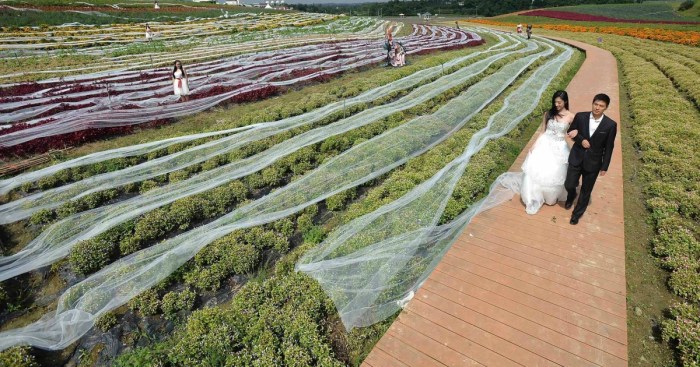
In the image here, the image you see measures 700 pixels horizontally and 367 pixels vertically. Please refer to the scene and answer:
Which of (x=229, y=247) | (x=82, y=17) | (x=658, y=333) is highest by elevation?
(x=82, y=17)

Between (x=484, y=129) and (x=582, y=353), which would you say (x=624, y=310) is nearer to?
(x=582, y=353)

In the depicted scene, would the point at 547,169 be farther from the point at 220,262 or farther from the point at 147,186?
the point at 147,186

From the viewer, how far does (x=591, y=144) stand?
6.59m

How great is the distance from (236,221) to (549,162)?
6953 mm

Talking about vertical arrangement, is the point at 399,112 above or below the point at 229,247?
above

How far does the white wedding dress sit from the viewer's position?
7297mm

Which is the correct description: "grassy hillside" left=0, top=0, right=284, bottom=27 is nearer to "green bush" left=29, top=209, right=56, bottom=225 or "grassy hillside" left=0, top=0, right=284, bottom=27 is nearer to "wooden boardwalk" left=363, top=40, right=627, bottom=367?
"green bush" left=29, top=209, right=56, bottom=225

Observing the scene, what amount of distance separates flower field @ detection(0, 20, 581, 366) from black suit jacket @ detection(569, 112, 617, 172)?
2389 mm

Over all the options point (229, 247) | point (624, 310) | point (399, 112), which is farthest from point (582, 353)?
point (399, 112)

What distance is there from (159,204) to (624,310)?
31.2 ft

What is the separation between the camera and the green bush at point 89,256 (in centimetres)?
696

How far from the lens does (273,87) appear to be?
19.8m

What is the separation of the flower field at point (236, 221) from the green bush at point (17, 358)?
36 mm

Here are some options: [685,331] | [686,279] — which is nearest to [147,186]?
[685,331]
